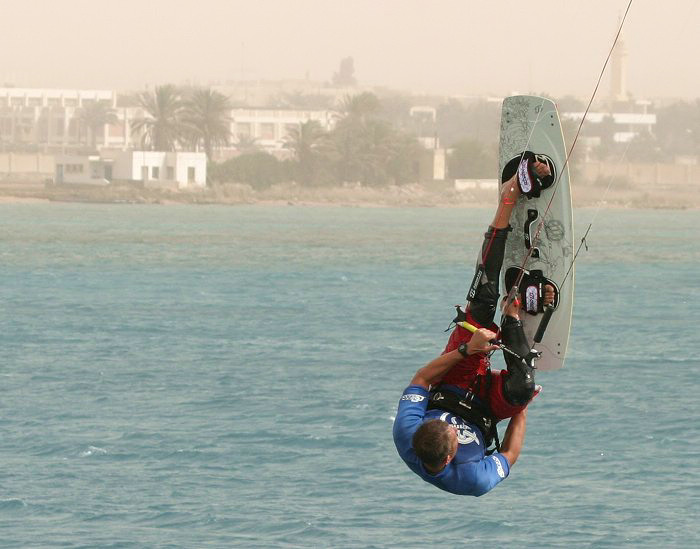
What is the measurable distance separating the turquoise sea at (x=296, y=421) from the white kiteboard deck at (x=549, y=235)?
1014 centimetres

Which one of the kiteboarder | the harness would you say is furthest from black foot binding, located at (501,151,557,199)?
the harness

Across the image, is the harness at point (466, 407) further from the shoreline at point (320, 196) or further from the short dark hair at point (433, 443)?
the shoreline at point (320, 196)

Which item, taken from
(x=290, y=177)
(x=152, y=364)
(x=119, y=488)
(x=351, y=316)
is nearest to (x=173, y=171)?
(x=290, y=177)

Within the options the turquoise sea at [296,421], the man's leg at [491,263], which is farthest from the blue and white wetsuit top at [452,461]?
the turquoise sea at [296,421]

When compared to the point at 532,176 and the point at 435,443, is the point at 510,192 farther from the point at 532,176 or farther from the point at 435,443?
the point at 435,443

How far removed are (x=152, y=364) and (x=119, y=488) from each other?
14661 millimetres

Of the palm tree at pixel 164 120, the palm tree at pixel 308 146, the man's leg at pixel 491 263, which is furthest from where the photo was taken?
the palm tree at pixel 308 146

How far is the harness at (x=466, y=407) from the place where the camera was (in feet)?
32.7

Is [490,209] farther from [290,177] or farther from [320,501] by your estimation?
[320,501]

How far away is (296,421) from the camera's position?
31094mm

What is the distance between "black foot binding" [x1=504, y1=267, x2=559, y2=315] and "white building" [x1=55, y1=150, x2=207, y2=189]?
140419 millimetres

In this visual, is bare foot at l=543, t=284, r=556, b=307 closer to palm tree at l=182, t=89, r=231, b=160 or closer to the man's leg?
the man's leg

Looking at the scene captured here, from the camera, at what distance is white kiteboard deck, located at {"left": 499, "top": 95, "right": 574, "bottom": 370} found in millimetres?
12297

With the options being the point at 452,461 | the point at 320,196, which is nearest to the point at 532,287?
the point at 452,461
